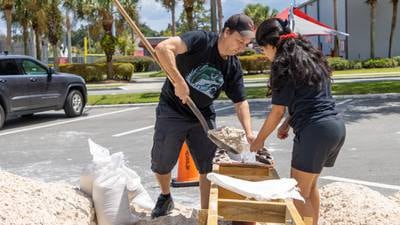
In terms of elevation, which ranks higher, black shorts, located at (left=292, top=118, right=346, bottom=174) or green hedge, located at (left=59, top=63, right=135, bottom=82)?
green hedge, located at (left=59, top=63, right=135, bottom=82)

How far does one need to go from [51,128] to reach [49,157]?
3.67 meters

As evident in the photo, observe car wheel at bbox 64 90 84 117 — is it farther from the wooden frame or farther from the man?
the wooden frame

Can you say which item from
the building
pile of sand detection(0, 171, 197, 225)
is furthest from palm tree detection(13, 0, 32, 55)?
pile of sand detection(0, 171, 197, 225)

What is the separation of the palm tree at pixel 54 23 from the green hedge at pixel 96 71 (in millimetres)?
1214

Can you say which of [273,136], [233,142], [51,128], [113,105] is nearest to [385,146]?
[273,136]

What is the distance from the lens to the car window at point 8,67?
1228 centimetres

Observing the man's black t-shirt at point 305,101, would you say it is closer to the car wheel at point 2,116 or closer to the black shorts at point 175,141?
the black shorts at point 175,141

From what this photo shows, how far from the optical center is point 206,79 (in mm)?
4469

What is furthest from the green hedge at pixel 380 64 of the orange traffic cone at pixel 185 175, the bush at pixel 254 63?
the orange traffic cone at pixel 185 175

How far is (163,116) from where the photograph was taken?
181 inches

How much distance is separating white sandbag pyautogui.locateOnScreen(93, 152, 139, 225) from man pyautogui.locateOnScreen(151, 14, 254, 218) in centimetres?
33

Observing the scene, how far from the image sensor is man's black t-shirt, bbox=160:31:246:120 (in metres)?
4.38

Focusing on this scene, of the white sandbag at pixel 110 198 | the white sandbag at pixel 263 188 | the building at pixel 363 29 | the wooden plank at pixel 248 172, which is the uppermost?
the building at pixel 363 29

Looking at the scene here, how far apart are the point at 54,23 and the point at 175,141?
31282 millimetres
